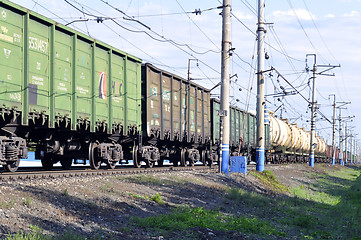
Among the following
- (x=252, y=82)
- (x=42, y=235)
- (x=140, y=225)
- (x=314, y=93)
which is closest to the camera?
(x=42, y=235)

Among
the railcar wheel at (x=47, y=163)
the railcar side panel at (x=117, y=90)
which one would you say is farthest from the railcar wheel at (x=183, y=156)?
the railcar wheel at (x=47, y=163)

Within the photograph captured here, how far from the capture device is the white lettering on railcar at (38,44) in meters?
13.6

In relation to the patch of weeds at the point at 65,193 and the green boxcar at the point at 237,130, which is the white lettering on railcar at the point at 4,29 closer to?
the patch of weeds at the point at 65,193

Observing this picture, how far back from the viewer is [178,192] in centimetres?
1344

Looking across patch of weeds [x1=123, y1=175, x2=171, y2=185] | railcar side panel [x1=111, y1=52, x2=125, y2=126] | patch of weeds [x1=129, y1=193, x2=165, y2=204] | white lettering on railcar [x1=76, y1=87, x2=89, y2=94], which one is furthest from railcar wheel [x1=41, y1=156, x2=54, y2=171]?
patch of weeds [x1=129, y1=193, x2=165, y2=204]

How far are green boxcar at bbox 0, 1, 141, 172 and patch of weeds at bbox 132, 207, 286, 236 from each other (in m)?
5.77

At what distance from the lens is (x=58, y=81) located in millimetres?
14805

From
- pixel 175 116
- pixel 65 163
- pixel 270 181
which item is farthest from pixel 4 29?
pixel 270 181

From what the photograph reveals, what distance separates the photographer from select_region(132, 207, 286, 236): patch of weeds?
8938 mm

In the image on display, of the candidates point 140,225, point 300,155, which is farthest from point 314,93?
point 140,225

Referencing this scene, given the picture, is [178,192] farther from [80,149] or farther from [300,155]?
[300,155]

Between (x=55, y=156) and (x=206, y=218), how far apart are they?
9940mm

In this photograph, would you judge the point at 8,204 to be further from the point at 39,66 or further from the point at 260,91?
the point at 260,91

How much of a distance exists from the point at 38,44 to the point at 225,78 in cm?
970
